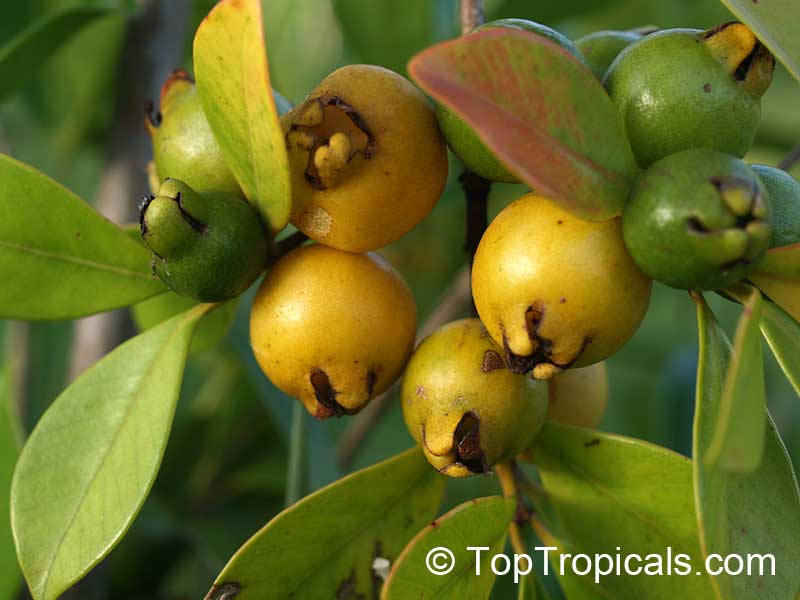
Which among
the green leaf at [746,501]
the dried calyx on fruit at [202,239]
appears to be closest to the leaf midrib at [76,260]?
the dried calyx on fruit at [202,239]

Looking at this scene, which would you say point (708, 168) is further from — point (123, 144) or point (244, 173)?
A: point (123, 144)

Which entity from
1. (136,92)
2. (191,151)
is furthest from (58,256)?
(136,92)

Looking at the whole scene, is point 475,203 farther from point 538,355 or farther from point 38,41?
point 38,41

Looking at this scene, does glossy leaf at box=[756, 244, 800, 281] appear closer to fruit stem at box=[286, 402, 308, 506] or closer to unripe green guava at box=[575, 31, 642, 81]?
unripe green guava at box=[575, 31, 642, 81]

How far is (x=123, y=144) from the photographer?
146 cm

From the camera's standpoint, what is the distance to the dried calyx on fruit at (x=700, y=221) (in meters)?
0.69

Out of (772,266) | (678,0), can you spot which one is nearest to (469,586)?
(772,266)

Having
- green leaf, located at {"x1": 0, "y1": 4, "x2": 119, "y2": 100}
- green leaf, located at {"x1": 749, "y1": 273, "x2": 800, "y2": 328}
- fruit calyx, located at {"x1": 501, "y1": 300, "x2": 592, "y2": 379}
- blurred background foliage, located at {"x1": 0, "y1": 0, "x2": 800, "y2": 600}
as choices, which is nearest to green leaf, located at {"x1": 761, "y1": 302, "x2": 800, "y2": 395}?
green leaf, located at {"x1": 749, "y1": 273, "x2": 800, "y2": 328}

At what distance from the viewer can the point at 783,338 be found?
2.41 ft

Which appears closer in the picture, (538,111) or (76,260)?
(538,111)

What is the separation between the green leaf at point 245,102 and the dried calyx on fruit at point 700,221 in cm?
30

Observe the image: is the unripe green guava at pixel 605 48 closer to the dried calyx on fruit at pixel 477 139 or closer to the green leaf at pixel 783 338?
the dried calyx on fruit at pixel 477 139

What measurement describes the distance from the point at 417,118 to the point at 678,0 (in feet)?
→ 3.79

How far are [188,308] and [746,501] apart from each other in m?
0.66
